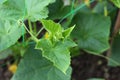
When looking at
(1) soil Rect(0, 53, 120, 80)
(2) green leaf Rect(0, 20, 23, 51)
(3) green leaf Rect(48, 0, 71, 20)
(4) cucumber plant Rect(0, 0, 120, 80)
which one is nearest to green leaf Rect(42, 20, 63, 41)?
(4) cucumber plant Rect(0, 0, 120, 80)

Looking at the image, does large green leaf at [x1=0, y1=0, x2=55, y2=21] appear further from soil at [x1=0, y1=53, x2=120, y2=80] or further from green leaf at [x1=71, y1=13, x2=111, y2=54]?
soil at [x1=0, y1=53, x2=120, y2=80]

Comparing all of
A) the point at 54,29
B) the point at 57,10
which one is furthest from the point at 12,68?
the point at 54,29

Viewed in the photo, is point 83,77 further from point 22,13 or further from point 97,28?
point 22,13

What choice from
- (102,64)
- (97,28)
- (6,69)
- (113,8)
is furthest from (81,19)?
(6,69)

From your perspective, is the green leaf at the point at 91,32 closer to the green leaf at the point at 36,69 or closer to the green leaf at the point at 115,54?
the green leaf at the point at 115,54

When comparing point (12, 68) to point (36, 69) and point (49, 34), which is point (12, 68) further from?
point (49, 34)

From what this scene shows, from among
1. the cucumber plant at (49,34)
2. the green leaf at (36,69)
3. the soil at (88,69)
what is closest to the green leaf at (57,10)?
the cucumber plant at (49,34)
